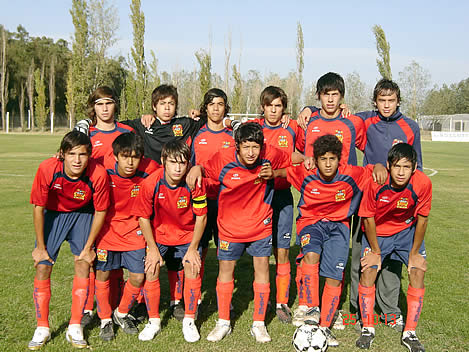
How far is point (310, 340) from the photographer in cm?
335

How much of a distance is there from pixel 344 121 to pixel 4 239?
17.9 feet

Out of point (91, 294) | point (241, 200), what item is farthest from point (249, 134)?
point (91, 294)

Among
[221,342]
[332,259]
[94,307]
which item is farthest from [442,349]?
[94,307]

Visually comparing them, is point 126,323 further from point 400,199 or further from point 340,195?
point 400,199

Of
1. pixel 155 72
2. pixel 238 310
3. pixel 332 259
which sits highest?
pixel 155 72

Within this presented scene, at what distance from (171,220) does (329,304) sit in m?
1.55

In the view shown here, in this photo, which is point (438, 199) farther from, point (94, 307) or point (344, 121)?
point (94, 307)

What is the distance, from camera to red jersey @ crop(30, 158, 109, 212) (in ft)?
11.1

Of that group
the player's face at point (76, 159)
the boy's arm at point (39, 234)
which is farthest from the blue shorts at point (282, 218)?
the boy's arm at point (39, 234)

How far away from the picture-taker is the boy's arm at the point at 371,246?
3.64m

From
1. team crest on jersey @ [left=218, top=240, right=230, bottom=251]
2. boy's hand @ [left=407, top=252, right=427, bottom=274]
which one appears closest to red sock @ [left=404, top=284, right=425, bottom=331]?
boy's hand @ [left=407, top=252, right=427, bottom=274]

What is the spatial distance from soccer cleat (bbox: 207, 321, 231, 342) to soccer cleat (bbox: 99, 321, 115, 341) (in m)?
0.81

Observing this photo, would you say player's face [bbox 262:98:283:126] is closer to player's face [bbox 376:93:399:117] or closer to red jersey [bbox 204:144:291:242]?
red jersey [bbox 204:144:291:242]

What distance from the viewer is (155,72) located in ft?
107
